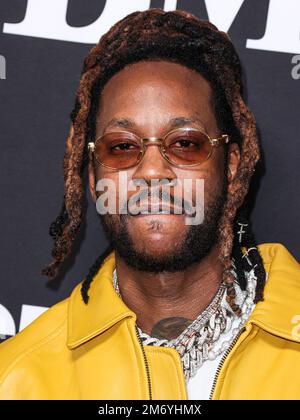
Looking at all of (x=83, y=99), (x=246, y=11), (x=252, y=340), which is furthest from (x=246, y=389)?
(x=246, y=11)

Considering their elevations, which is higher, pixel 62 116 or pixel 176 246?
pixel 62 116

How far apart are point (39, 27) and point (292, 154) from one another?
3.62 feet

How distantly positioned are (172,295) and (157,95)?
638 mm

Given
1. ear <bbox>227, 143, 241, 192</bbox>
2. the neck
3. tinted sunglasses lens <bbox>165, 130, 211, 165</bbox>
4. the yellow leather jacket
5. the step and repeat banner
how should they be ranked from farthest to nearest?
the step and repeat banner → ear <bbox>227, 143, 241, 192</bbox> → the neck → tinted sunglasses lens <bbox>165, 130, 211, 165</bbox> → the yellow leather jacket

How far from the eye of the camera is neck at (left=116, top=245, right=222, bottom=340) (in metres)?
2.32

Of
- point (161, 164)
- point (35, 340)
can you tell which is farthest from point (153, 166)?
point (35, 340)

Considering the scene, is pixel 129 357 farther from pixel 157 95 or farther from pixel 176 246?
pixel 157 95

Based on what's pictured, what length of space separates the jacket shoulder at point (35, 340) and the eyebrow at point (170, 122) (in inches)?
25.5

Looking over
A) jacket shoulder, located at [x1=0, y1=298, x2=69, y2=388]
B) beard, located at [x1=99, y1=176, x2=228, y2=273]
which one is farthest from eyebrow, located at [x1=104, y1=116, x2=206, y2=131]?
jacket shoulder, located at [x1=0, y1=298, x2=69, y2=388]

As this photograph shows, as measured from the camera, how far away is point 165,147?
7.25ft

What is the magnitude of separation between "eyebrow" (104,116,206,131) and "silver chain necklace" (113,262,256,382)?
54 centimetres

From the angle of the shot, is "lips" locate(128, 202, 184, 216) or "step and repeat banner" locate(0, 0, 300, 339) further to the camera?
"step and repeat banner" locate(0, 0, 300, 339)

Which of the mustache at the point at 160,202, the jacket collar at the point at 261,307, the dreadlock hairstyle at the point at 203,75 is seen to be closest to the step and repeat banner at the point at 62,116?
the dreadlock hairstyle at the point at 203,75

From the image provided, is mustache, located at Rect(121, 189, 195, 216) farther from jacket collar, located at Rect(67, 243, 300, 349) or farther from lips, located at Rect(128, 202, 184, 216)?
jacket collar, located at Rect(67, 243, 300, 349)
